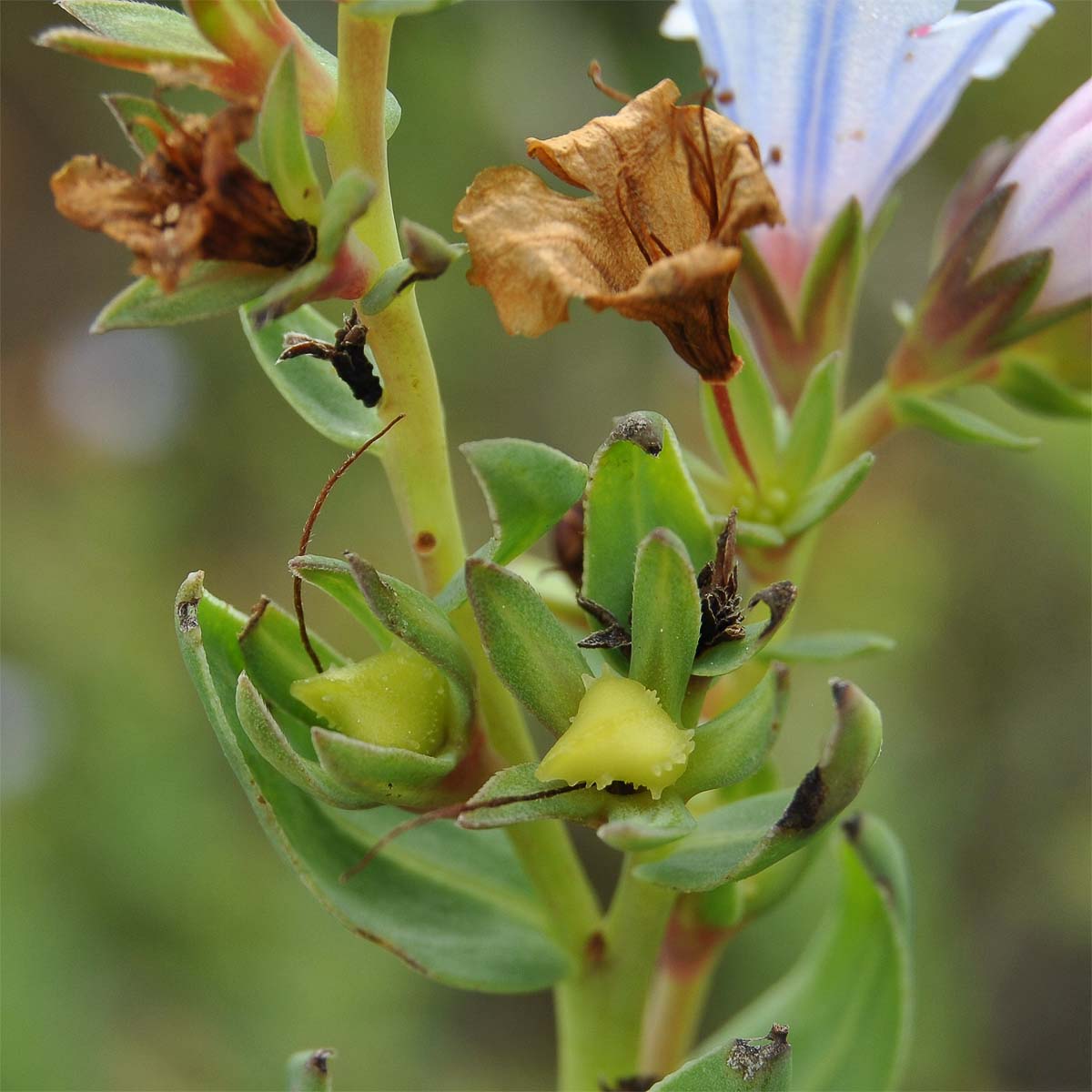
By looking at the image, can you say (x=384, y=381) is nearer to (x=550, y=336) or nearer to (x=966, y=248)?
(x=966, y=248)

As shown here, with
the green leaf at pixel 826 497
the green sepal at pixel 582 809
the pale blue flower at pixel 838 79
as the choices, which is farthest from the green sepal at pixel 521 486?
the pale blue flower at pixel 838 79

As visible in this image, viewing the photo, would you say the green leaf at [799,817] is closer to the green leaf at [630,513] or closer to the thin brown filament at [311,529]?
the green leaf at [630,513]

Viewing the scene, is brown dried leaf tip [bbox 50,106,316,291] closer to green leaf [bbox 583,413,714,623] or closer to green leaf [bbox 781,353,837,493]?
green leaf [bbox 583,413,714,623]

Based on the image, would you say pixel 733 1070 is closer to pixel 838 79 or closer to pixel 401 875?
pixel 401 875

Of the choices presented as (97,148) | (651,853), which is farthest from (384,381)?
(97,148)

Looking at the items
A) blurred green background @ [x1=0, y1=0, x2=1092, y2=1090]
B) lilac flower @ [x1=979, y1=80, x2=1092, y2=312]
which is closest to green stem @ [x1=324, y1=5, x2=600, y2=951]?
lilac flower @ [x1=979, y1=80, x2=1092, y2=312]

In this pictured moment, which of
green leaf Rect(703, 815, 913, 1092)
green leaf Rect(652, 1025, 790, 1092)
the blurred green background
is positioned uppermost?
green leaf Rect(652, 1025, 790, 1092)
